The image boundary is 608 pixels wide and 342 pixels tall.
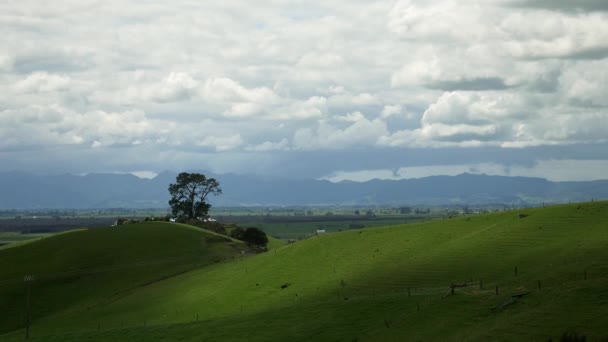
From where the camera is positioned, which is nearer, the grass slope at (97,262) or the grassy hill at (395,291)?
the grassy hill at (395,291)

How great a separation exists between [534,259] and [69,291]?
3017 inches

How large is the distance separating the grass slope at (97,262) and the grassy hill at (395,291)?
3.20 m

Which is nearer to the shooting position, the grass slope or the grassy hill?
the grassy hill

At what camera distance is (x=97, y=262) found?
129750 millimetres

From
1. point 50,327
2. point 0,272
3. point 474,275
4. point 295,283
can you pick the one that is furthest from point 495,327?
point 0,272

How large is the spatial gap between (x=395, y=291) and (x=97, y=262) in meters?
78.9

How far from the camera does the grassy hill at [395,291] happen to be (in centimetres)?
4703

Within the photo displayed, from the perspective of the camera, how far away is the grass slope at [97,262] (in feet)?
354

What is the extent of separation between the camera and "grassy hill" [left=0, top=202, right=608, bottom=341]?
154 ft

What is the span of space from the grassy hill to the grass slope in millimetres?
3196

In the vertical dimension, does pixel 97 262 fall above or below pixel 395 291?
below

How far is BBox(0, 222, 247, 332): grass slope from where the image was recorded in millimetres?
107812

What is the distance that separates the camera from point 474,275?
69.2 m

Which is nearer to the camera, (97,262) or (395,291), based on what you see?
(395,291)
